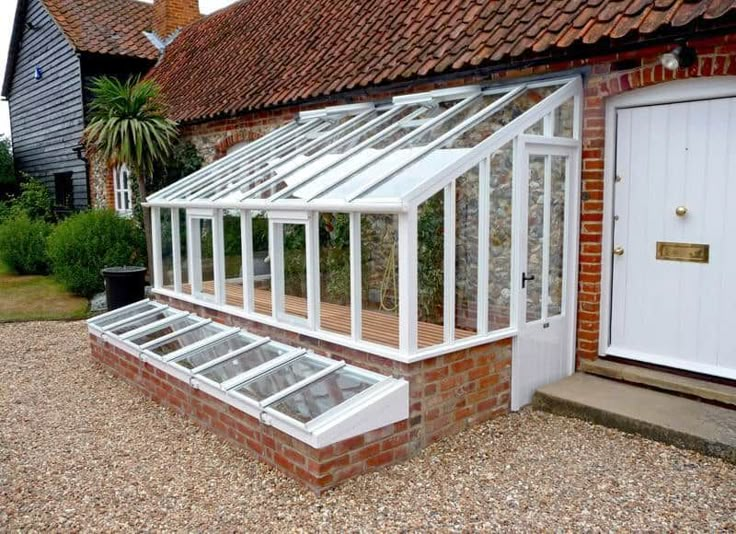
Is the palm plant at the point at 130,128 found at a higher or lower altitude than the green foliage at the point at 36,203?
higher

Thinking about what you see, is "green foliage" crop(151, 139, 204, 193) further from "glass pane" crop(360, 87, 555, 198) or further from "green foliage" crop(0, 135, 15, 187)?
"green foliage" crop(0, 135, 15, 187)

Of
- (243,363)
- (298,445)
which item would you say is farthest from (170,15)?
(298,445)

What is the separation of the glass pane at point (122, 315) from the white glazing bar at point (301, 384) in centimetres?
318

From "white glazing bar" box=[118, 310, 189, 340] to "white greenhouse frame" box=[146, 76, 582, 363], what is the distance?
0.19 meters

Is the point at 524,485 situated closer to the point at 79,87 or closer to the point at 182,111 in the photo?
the point at 182,111

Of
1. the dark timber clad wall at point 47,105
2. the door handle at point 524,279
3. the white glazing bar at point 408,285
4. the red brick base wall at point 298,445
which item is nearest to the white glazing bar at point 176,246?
the red brick base wall at point 298,445

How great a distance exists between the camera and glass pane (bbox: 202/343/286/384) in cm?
467

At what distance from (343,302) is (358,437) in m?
1.10

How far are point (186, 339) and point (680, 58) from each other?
4401 millimetres

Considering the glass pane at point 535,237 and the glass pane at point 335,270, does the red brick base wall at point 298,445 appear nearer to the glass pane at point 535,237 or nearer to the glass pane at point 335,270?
the glass pane at point 335,270

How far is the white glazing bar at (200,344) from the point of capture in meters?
5.19

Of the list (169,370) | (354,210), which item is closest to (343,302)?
(354,210)

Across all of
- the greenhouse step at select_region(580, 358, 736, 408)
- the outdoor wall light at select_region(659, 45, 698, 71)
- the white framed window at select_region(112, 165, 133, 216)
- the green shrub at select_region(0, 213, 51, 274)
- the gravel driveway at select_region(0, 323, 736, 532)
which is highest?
the outdoor wall light at select_region(659, 45, 698, 71)

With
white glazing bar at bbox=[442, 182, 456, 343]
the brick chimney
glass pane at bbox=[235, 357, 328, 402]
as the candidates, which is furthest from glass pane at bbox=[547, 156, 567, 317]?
the brick chimney
